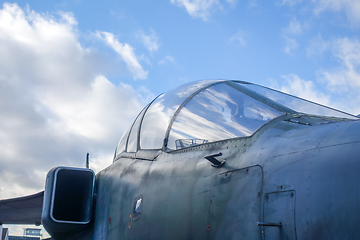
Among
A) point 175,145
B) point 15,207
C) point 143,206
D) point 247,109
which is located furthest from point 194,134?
point 15,207

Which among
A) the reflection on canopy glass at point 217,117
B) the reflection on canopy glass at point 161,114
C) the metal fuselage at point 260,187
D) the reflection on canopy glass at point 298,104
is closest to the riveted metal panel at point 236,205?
the metal fuselage at point 260,187

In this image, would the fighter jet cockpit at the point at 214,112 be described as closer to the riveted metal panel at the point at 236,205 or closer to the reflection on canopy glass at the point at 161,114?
the reflection on canopy glass at the point at 161,114

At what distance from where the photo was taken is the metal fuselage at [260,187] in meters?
2.25

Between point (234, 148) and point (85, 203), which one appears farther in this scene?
point (85, 203)

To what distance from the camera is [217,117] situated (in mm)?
3975

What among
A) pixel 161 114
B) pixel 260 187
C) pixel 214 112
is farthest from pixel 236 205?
pixel 161 114

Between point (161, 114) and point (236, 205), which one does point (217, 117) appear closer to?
point (161, 114)

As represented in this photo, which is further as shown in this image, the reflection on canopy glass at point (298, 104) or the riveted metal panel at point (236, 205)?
the reflection on canopy glass at point (298, 104)

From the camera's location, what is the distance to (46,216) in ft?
18.4

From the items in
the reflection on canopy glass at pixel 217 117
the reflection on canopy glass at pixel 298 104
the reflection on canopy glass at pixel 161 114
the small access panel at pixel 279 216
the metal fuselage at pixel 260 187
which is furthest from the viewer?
the reflection on canopy glass at pixel 161 114

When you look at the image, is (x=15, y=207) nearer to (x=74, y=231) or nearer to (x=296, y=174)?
(x=74, y=231)

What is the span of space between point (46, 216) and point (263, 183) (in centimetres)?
Answer: 413

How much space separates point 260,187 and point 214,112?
4.87 feet

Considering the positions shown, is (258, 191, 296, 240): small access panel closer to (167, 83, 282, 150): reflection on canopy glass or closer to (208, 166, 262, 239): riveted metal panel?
(208, 166, 262, 239): riveted metal panel
